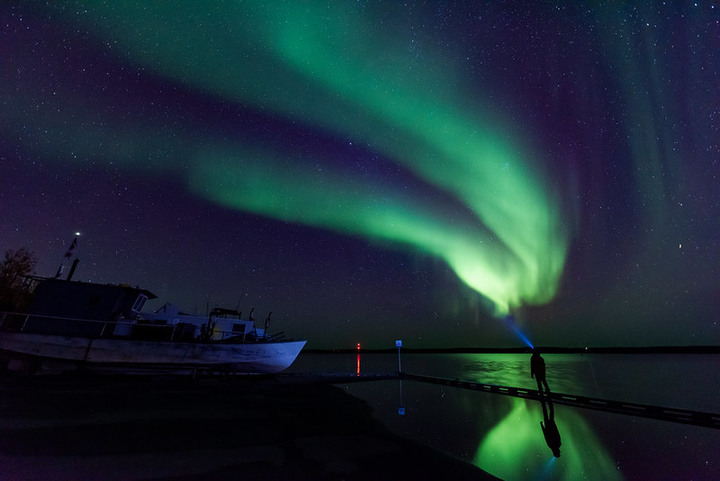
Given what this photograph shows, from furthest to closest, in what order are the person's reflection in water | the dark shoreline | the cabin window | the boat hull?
the cabin window, the boat hull, the person's reflection in water, the dark shoreline

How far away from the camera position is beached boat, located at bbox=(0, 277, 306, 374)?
74.9 ft

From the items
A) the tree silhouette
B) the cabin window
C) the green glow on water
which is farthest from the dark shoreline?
the tree silhouette

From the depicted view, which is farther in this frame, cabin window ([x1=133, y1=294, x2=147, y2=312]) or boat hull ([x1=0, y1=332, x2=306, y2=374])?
cabin window ([x1=133, y1=294, x2=147, y2=312])

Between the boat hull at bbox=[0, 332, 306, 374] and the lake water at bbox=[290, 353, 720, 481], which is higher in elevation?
the boat hull at bbox=[0, 332, 306, 374]

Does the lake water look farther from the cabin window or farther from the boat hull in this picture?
the cabin window

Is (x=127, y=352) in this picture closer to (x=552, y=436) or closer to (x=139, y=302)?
(x=139, y=302)

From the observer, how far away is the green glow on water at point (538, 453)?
10.9 meters

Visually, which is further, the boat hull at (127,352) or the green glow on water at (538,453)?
the boat hull at (127,352)

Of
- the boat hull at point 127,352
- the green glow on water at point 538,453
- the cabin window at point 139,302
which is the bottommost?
the green glow on water at point 538,453

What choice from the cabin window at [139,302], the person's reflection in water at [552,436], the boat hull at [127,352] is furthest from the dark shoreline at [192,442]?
the cabin window at [139,302]

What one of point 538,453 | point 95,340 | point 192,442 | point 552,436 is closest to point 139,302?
point 95,340

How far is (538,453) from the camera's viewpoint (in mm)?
12805

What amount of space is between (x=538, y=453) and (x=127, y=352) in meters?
27.6

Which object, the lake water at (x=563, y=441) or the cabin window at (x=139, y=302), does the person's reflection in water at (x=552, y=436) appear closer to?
the lake water at (x=563, y=441)
